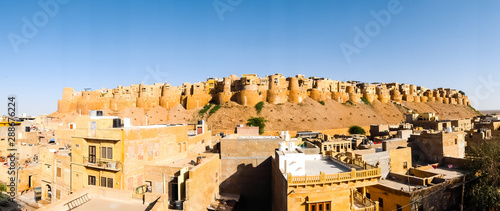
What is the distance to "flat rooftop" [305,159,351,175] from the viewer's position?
47.7 ft

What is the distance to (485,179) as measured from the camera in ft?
59.0

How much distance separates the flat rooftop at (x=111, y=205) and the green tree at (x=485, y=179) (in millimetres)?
21109

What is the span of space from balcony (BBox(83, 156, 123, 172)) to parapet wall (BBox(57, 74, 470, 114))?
49.5 metres

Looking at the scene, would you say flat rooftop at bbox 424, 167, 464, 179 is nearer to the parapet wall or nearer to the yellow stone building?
the yellow stone building

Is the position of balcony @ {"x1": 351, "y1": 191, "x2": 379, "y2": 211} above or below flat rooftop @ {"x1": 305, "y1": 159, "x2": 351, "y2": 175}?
below

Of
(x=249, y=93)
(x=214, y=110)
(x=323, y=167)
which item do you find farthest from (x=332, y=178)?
(x=214, y=110)

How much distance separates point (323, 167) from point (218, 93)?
56.3 meters

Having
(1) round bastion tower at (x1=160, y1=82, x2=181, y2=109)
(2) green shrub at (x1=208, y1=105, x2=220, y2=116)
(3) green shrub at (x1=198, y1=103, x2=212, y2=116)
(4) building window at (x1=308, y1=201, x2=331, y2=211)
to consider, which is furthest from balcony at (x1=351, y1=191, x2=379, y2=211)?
(1) round bastion tower at (x1=160, y1=82, x2=181, y2=109)

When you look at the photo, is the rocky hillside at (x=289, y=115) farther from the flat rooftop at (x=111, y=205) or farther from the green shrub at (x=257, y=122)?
the flat rooftop at (x=111, y=205)

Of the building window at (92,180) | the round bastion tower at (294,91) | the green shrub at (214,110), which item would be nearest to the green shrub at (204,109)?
the green shrub at (214,110)

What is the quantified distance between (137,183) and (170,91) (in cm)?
6063

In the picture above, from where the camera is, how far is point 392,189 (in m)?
17.4

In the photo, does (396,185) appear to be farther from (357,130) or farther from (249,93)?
(249,93)

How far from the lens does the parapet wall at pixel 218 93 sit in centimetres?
6781
